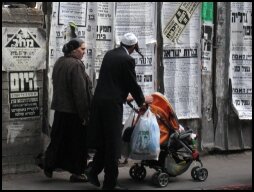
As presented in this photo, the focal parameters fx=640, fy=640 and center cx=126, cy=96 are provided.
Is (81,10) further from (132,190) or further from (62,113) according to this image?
(132,190)

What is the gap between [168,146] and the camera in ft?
25.7

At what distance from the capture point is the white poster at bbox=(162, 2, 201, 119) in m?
9.42

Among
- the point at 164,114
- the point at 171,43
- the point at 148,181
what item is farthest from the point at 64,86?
the point at 171,43

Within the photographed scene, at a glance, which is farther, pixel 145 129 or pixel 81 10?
pixel 81 10

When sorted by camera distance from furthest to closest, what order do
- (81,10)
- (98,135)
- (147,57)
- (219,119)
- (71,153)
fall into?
(219,119), (147,57), (81,10), (71,153), (98,135)

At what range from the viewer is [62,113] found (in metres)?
7.76

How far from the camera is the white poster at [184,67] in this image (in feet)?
30.9

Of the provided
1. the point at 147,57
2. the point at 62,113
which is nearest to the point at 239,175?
the point at 147,57

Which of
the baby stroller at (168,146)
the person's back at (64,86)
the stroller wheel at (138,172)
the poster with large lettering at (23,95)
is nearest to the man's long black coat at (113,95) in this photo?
the person's back at (64,86)

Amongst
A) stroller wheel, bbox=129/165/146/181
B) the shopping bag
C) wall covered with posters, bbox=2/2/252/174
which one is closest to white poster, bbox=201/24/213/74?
wall covered with posters, bbox=2/2/252/174

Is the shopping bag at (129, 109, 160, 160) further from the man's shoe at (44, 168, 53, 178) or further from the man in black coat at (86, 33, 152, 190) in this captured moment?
the man's shoe at (44, 168, 53, 178)

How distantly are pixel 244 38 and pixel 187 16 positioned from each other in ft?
3.90

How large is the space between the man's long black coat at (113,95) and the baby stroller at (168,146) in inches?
24.6

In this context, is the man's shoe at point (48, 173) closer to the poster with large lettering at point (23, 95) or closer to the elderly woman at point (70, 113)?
the elderly woman at point (70, 113)
